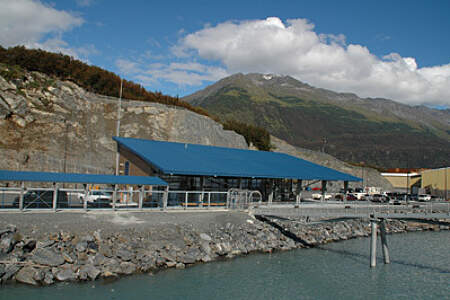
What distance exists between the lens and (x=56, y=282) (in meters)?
17.3

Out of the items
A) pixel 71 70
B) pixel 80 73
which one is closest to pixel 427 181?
pixel 80 73

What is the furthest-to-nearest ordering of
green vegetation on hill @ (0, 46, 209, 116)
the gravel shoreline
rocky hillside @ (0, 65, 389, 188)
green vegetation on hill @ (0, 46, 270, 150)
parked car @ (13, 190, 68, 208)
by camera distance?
1. green vegetation on hill @ (0, 46, 209, 116)
2. green vegetation on hill @ (0, 46, 270, 150)
3. rocky hillside @ (0, 65, 389, 188)
4. parked car @ (13, 190, 68, 208)
5. the gravel shoreline

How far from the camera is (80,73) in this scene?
220 feet

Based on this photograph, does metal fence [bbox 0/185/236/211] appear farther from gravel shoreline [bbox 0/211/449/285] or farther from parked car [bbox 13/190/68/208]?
gravel shoreline [bbox 0/211/449/285]

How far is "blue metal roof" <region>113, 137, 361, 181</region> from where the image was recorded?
2902cm

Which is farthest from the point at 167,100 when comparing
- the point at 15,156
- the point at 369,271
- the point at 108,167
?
the point at 369,271

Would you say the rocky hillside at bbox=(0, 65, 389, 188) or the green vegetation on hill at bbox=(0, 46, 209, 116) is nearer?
the rocky hillside at bbox=(0, 65, 389, 188)

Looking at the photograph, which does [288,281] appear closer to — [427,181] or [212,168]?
[212,168]

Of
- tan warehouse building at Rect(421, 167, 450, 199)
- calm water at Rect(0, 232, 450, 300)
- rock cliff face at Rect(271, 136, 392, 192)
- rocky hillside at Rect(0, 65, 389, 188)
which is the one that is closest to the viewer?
calm water at Rect(0, 232, 450, 300)

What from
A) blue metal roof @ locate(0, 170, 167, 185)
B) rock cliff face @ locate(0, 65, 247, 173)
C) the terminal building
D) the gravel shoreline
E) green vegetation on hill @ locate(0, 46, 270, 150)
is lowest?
the gravel shoreline

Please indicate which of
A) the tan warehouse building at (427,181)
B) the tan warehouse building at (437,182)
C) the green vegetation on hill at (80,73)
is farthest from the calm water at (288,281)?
the tan warehouse building at (427,181)

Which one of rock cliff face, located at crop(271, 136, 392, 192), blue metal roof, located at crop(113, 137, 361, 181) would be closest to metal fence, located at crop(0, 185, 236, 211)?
blue metal roof, located at crop(113, 137, 361, 181)

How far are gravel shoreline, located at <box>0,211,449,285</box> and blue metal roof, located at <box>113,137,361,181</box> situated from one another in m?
3.72

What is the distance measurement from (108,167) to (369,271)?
1293 inches
